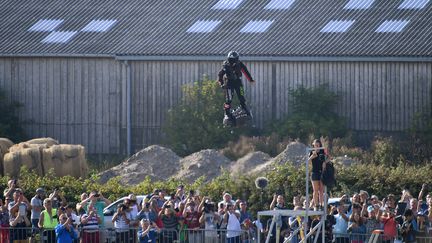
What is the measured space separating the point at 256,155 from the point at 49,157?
6583mm

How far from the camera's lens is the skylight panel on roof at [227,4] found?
52.6 meters

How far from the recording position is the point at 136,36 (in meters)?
52.0

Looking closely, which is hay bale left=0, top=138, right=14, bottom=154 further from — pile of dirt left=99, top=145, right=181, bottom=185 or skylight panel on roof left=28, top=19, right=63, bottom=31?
skylight panel on roof left=28, top=19, right=63, bottom=31

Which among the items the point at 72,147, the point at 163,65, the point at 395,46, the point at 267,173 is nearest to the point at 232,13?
the point at 163,65

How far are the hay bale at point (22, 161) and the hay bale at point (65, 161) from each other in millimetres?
223

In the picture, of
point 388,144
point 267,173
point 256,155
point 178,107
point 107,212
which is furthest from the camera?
point 178,107

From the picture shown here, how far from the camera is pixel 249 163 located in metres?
39.8

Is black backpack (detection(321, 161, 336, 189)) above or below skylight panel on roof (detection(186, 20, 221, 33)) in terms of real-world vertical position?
below

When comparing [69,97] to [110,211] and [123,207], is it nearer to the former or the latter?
[110,211]

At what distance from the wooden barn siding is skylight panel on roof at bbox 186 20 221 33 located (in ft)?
11.0

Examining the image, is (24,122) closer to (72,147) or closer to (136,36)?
(136,36)

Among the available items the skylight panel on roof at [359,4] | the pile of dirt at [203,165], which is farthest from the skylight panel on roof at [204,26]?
the pile of dirt at [203,165]

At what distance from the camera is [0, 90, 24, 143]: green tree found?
170 ft

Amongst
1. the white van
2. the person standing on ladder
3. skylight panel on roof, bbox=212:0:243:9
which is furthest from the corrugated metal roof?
the person standing on ladder
